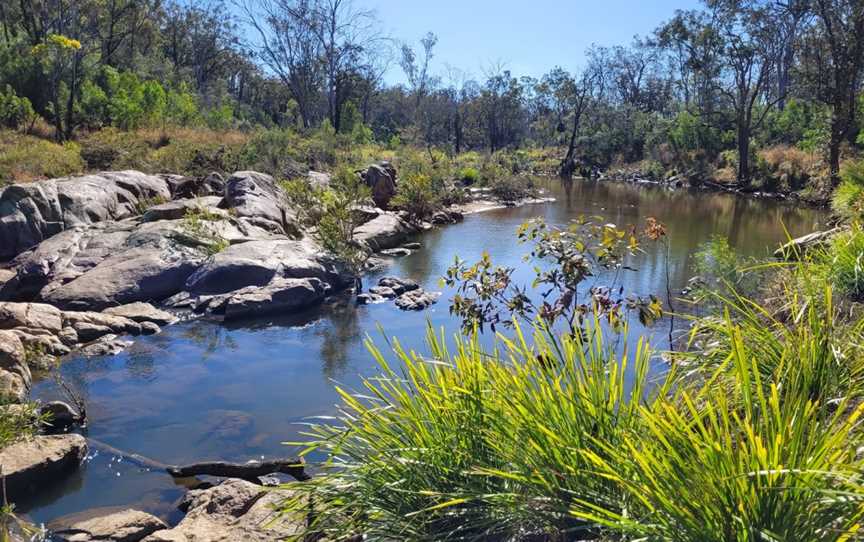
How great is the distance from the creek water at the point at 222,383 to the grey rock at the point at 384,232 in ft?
4.98

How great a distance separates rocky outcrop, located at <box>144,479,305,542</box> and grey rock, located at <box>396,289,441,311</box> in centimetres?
596

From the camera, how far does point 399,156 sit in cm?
2789

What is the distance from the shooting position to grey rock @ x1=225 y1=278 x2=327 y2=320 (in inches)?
409

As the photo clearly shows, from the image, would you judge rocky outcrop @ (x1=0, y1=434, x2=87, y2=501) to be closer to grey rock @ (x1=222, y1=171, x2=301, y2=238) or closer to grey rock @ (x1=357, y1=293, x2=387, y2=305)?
grey rock @ (x1=357, y1=293, x2=387, y2=305)

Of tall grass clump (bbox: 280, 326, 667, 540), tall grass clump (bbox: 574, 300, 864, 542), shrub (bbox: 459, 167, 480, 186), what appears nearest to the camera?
tall grass clump (bbox: 574, 300, 864, 542)

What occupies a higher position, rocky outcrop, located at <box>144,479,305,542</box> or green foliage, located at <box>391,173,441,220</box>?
green foliage, located at <box>391,173,441,220</box>

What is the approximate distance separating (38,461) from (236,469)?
1.54 m

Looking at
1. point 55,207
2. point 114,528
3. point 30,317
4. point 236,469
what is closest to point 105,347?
point 30,317

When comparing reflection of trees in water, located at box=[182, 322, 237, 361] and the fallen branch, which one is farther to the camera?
reflection of trees in water, located at box=[182, 322, 237, 361]

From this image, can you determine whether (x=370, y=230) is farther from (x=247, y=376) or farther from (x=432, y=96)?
(x=432, y=96)

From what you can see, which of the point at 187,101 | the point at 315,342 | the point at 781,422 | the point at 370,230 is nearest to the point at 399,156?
the point at 187,101

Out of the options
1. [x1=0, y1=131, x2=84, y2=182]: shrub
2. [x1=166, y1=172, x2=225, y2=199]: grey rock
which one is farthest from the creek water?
[x1=0, y1=131, x2=84, y2=182]: shrub

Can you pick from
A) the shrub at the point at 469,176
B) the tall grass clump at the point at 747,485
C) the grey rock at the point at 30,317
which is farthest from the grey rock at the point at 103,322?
the shrub at the point at 469,176

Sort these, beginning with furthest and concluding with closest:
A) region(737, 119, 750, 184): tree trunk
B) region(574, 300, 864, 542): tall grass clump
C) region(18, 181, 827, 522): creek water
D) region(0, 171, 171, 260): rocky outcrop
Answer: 1. region(737, 119, 750, 184): tree trunk
2. region(0, 171, 171, 260): rocky outcrop
3. region(18, 181, 827, 522): creek water
4. region(574, 300, 864, 542): tall grass clump
